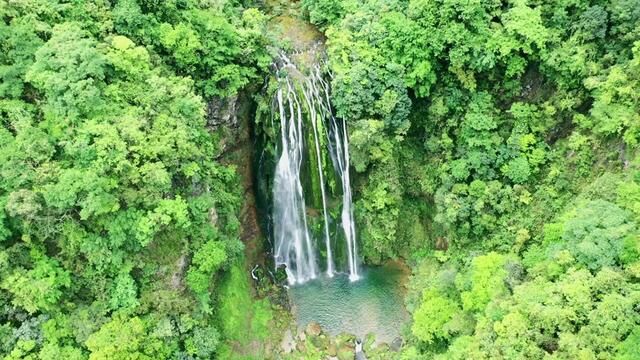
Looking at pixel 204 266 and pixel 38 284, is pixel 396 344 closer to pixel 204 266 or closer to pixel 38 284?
pixel 204 266

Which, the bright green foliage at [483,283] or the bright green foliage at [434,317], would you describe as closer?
the bright green foliage at [483,283]

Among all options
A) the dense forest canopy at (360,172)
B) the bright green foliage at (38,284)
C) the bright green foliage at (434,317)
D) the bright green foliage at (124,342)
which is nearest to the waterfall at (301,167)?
the dense forest canopy at (360,172)

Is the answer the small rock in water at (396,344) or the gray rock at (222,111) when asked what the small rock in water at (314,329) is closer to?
the small rock in water at (396,344)

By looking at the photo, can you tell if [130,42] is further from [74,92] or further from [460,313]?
[460,313]

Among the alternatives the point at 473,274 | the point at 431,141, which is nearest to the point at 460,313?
the point at 473,274

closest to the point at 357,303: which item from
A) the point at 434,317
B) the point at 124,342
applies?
the point at 434,317

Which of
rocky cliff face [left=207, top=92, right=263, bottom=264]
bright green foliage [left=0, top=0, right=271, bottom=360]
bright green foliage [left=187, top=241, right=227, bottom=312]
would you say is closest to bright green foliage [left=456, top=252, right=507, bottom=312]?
bright green foliage [left=187, top=241, right=227, bottom=312]
